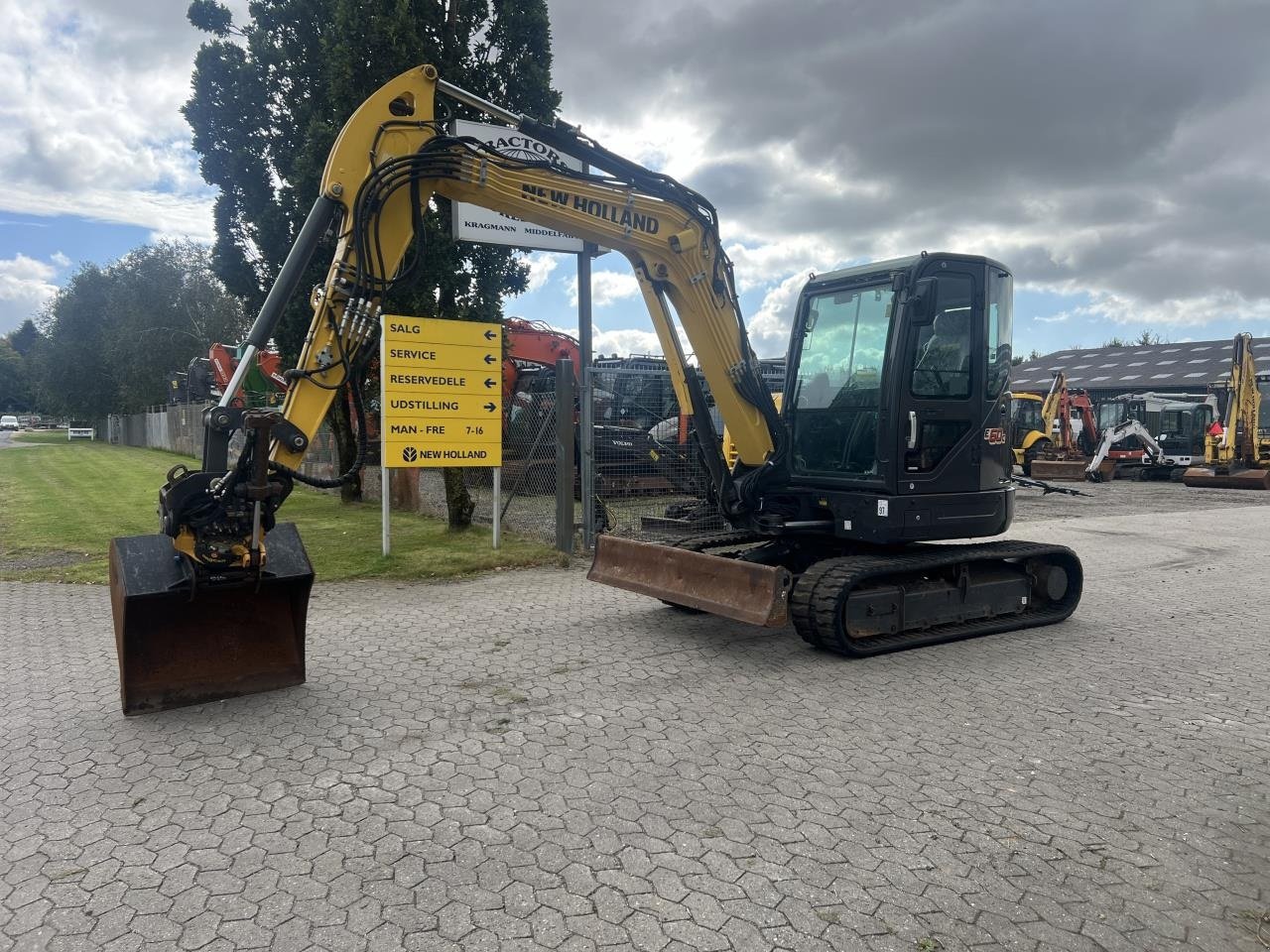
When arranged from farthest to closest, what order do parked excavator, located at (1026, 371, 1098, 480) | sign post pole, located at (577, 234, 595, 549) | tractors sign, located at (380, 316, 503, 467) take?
parked excavator, located at (1026, 371, 1098, 480), sign post pole, located at (577, 234, 595, 549), tractors sign, located at (380, 316, 503, 467)

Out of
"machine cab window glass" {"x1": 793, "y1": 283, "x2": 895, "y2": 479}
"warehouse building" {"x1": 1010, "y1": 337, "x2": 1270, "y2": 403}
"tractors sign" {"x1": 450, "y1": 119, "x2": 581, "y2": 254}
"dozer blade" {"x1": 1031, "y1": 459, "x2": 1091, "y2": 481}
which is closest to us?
"machine cab window glass" {"x1": 793, "y1": 283, "x2": 895, "y2": 479}

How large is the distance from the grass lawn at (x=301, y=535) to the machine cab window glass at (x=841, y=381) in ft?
13.3

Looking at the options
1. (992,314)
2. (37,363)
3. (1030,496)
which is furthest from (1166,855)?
(37,363)

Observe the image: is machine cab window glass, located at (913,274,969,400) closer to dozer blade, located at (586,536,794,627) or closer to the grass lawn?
dozer blade, located at (586,536,794,627)

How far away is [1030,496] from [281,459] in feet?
64.9

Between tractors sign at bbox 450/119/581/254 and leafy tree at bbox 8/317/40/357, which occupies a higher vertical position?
leafy tree at bbox 8/317/40/357

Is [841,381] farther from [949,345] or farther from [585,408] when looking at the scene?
[585,408]

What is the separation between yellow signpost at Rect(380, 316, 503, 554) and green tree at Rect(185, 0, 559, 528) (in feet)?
3.04

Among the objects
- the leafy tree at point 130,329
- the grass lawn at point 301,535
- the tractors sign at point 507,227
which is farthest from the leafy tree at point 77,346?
the tractors sign at point 507,227

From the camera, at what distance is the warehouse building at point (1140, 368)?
37.4 m

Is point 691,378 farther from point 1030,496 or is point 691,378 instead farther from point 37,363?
point 37,363

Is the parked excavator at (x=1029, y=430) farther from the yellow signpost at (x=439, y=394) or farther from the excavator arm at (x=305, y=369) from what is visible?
the excavator arm at (x=305, y=369)

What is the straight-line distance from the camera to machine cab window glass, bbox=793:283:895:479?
6344 mm

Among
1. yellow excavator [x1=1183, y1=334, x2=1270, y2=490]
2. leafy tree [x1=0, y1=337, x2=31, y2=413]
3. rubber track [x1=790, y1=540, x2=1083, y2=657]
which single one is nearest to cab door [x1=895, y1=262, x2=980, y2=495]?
rubber track [x1=790, y1=540, x2=1083, y2=657]
